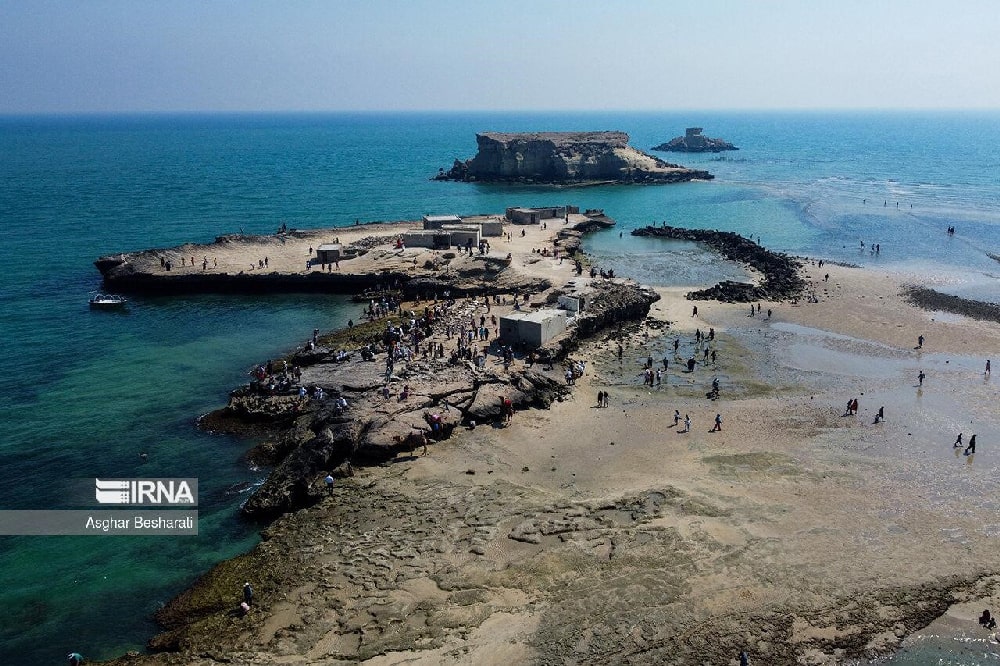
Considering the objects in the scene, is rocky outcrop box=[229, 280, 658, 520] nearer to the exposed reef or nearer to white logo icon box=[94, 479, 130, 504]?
white logo icon box=[94, 479, 130, 504]

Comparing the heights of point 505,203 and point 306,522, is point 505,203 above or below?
above

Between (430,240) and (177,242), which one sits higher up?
(430,240)

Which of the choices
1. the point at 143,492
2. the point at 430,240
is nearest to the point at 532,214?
the point at 430,240

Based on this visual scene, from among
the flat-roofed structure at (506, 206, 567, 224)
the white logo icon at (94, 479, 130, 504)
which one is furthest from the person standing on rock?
the flat-roofed structure at (506, 206, 567, 224)

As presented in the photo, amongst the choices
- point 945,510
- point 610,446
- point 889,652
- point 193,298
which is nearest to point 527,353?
point 610,446

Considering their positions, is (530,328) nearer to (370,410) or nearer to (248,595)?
(370,410)

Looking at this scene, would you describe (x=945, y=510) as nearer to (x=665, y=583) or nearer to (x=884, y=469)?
(x=884, y=469)

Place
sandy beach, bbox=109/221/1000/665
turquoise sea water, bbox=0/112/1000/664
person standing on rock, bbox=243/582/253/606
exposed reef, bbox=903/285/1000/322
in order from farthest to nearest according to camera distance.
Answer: exposed reef, bbox=903/285/1000/322, turquoise sea water, bbox=0/112/1000/664, person standing on rock, bbox=243/582/253/606, sandy beach, bbox=109/221/1000/665
